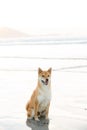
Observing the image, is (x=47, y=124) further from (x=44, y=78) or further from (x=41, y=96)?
(x=44, y=78)

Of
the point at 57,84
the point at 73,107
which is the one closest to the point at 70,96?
the point at 73,107

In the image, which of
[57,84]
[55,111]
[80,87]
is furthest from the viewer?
[57,84]

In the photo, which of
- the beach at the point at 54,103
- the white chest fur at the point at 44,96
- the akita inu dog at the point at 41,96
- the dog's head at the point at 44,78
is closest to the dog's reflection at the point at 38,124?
the beach at the point at 54,103

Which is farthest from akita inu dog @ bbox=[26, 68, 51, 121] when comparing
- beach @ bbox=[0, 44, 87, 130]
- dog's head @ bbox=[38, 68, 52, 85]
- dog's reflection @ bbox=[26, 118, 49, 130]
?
beach @ bbox=[0, 44, 87, 130]

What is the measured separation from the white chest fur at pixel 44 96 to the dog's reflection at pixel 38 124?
26 cm

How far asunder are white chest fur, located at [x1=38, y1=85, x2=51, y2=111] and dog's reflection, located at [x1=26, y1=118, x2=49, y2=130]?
0.86 ft

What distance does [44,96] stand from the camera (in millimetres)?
6891

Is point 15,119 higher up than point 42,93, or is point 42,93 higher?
point 42,93

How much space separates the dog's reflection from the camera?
648 centimetres

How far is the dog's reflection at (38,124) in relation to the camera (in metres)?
6.48

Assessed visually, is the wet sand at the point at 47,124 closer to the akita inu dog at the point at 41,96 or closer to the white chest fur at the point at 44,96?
the akita inu dog at the point at 41,96

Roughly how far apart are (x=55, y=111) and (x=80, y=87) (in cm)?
276

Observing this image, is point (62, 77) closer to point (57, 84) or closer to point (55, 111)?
point (57, 84)

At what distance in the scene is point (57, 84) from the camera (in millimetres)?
11055
